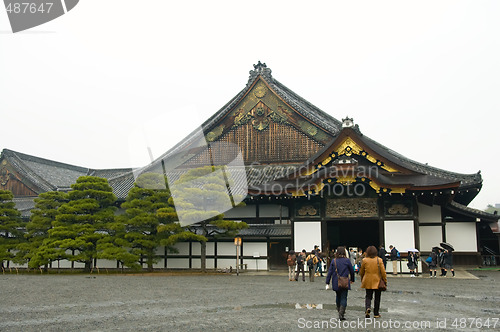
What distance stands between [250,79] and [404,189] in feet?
47.6

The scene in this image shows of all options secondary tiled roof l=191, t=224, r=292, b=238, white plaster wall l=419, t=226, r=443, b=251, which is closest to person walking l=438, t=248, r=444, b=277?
white plaster wall l=419, t=226, r=443, b=251

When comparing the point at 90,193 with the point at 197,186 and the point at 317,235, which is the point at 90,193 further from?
the point at 317,235

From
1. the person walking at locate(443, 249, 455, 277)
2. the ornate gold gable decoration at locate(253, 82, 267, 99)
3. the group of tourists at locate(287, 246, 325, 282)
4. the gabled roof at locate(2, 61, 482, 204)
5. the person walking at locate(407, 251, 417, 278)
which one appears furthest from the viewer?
the ornate gold gable decoration at locate(253, 82, 267, 99)

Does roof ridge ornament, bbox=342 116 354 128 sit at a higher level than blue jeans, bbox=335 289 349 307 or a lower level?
higher

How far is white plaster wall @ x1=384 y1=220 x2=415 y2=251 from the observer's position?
23875mm

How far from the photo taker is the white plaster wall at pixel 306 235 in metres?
25.2

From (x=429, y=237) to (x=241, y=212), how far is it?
1097 cm

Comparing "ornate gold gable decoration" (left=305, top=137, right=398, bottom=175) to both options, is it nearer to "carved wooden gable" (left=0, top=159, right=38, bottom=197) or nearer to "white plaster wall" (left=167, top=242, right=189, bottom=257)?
"white plaster wall" (left=167, top=242, right=189, bottom=257)

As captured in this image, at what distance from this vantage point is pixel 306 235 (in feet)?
83.1

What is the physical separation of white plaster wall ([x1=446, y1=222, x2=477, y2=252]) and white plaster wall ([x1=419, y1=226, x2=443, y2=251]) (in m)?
1.31

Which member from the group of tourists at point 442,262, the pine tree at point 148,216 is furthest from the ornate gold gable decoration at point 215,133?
the group of tourists at point 442,262

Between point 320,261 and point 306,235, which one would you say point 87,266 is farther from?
point 320,261

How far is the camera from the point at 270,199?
85.6 feet

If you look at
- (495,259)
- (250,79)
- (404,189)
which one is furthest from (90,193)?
(495,259)
